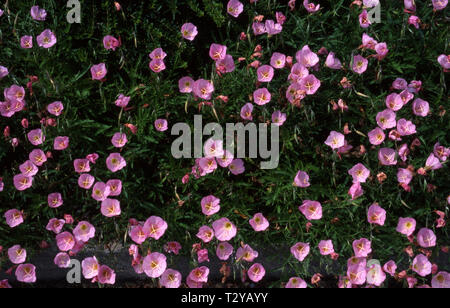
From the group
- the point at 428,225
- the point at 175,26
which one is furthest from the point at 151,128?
the point at 428,225

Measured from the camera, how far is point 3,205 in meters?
2.61

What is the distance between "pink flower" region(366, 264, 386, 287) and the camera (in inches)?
92.6

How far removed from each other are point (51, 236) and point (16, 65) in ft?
3.35

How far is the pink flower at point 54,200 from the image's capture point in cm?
245

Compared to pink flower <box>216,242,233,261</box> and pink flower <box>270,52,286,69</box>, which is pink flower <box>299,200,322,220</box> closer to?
pink flower <box>216,242,233,261</box>

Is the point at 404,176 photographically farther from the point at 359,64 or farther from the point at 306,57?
the point at 306,57

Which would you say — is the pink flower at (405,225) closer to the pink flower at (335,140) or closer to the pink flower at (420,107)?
the pink flower at (335,140)

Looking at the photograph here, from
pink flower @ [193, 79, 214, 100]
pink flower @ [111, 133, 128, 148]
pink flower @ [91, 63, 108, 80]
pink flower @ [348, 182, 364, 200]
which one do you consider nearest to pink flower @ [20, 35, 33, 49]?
pink flower @ [91, 63, 108, 80]

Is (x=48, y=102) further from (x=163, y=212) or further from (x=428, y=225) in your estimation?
(x=428, y=225)

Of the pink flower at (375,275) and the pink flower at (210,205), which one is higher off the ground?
the pink flower at (210,205)

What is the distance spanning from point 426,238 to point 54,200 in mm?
1829

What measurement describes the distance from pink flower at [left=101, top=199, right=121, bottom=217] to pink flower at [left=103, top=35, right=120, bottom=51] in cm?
83

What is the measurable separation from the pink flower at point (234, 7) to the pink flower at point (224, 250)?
127 centimetres

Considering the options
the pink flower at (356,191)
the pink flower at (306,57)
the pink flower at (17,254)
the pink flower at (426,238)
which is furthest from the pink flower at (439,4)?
the pink flower at (17,254)
